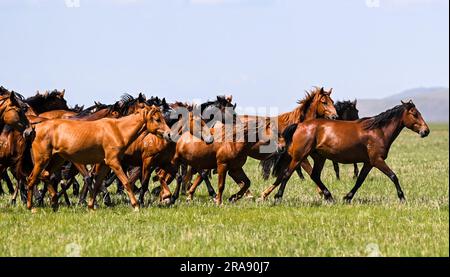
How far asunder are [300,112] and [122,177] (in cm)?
487

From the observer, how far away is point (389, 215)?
12.6 m

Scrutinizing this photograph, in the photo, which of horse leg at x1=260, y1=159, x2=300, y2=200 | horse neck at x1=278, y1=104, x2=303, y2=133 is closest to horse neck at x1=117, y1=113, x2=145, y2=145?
horse leg at x1=260, y1=159, x2=300, y2=200

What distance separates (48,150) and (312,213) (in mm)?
4694

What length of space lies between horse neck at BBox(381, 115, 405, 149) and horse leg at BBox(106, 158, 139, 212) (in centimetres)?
528

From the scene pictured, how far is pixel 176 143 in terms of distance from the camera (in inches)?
604

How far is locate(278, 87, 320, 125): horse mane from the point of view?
1656cm

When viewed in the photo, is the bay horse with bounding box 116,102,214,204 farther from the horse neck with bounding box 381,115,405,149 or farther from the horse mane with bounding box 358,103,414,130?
the horse neck with bounding box 381,115,405,149

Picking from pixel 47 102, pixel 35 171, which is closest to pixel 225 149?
pixel 35 171

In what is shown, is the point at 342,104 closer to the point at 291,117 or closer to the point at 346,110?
the point at 346,110
